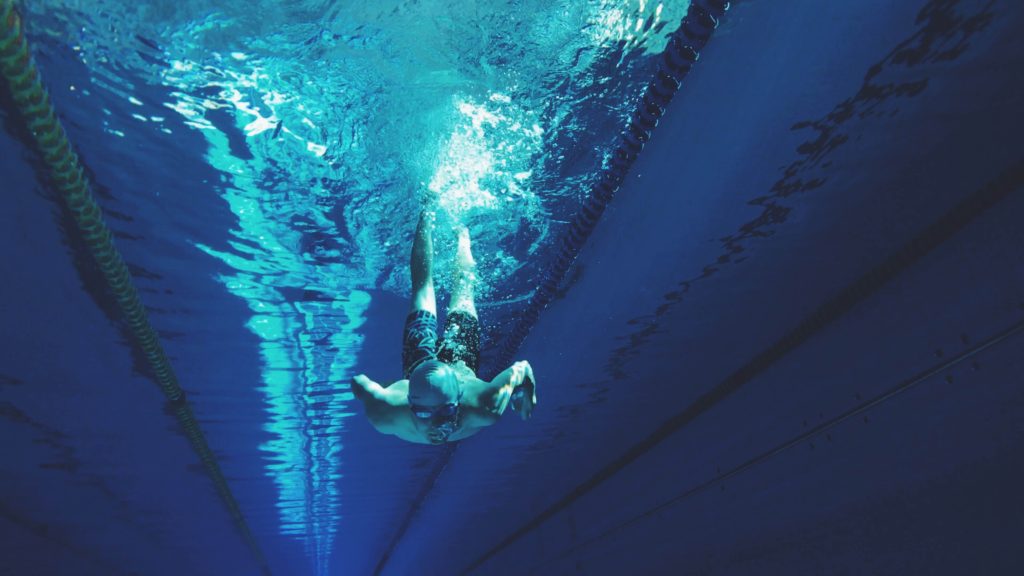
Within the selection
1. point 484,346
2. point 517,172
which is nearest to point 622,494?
point 484,346

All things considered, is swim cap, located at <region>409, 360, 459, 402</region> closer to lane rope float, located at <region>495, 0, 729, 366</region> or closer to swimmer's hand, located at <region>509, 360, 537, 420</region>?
swimmer's hand, located at <region>509, 360, 537, 420</region>

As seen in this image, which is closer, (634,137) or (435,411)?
(634,137)

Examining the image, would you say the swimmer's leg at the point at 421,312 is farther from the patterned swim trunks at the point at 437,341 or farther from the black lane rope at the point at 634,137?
the black lane rope at the point at 634,137

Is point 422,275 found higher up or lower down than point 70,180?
lower down

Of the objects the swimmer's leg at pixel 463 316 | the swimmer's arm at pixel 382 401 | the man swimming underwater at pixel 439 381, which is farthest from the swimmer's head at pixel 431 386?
the swimmer's leg at pixel 463 316

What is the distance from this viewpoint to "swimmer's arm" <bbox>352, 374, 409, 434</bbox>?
384 cm

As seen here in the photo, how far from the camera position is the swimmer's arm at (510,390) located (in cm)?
351

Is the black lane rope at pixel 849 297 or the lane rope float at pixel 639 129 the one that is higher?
the lane rope float at pixel 639 129

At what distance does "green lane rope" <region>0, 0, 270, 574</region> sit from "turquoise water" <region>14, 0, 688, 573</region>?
11cm

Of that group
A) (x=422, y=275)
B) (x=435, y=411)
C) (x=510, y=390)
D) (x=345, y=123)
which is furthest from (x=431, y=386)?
(x=345, y=123)

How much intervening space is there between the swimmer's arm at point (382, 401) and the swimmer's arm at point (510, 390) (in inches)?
24.0

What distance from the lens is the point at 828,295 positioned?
428 centimetres

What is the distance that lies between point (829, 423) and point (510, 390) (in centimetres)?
284

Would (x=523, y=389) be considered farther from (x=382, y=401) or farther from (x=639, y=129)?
(x=639, y=129)
